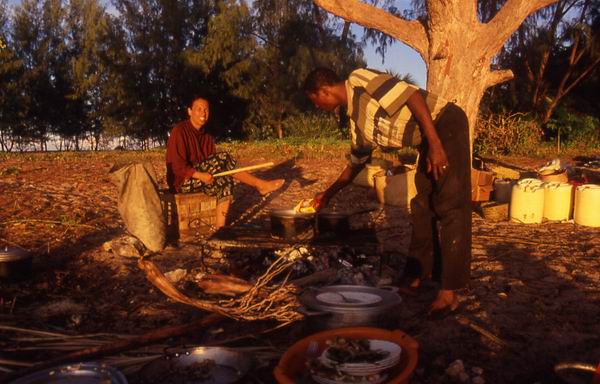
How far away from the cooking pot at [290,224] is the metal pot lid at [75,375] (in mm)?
2083

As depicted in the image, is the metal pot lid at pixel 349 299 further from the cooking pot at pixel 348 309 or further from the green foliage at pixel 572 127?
the green foliage at pixel 572 127

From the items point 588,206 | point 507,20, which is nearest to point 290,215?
point 588,206

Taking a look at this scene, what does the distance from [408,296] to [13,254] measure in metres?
2.96

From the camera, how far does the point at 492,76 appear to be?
873cm

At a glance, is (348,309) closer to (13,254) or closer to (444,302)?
(444,302)

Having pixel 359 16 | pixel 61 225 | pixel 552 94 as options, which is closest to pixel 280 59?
pixel 552 94

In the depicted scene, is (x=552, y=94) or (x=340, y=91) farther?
(x=552, y=94)

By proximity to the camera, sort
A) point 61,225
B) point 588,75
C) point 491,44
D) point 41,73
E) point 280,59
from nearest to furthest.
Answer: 1. point 61,225
2. point 491,44
3. point 588,75
4. point 280,59
5. point 41,73

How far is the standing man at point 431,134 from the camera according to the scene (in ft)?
11.3

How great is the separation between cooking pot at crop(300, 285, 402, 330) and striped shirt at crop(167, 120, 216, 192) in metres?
2.88

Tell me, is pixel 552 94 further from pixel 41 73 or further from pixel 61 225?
pixel 41 73

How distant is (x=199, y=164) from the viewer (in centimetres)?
587

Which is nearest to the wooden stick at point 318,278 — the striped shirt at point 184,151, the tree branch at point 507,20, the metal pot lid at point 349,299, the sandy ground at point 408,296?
the sandy ground at point 408,296

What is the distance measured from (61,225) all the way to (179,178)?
1.49 metres
